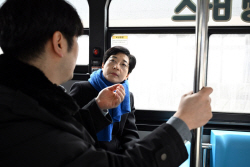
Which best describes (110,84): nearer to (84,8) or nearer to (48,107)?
(84,8)

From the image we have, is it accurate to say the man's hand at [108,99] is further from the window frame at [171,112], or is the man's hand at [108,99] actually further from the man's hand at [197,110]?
the window frame at [171,112]

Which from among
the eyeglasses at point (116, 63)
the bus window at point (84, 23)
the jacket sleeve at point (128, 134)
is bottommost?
the jacket sleeve at point (128, 134)

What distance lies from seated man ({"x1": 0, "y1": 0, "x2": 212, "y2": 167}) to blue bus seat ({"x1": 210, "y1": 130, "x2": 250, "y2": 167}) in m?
1.62

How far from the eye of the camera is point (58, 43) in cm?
63

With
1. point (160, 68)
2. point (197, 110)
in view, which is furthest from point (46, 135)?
point (160, 68)

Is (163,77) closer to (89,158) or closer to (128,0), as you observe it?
(128,0)

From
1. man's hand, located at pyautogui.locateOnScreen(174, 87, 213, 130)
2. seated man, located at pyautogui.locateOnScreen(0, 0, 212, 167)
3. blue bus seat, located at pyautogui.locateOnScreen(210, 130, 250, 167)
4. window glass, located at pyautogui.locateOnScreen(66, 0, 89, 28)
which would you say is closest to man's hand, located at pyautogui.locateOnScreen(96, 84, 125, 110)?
seated man, located at pyautogui.locateOnScreen(0, 0, 212, 167)

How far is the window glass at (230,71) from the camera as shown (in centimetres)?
240

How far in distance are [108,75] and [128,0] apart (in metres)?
1.16

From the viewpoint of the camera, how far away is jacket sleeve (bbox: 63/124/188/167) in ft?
1.74

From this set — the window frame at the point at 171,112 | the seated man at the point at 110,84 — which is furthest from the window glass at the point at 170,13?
the seated man at the point at 110,84

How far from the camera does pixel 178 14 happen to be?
2.48m

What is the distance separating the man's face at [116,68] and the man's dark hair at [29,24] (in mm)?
1288

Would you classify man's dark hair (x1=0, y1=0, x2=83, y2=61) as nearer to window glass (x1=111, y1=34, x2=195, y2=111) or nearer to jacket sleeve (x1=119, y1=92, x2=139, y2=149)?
jacket sleeve (x1=119, y1=92, x2=139, y2=149)
